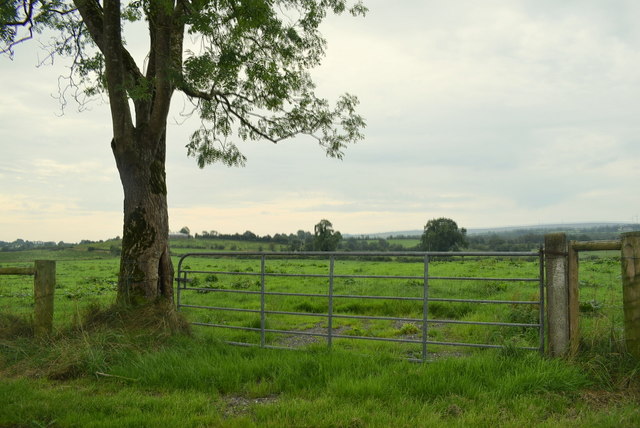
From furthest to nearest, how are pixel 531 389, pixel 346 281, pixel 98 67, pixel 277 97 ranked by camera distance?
1. pixel 346 281
2. pixel 98 67
3. pixel 277 97
4. pixel 531 389

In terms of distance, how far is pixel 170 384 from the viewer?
6.06 metres

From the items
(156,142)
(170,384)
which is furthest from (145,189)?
(170,384)

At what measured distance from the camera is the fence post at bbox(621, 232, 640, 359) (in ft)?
19.4

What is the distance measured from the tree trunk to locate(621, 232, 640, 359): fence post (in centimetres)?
724

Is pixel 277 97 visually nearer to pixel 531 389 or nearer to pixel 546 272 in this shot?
pixel 546 272

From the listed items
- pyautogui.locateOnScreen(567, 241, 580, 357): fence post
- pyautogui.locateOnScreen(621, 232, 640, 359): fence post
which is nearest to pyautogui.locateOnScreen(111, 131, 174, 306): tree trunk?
pyautogui.locateOnScreen(567, 241, 580, 357): fence post

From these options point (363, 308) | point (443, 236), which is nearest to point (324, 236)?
point (443, 236)

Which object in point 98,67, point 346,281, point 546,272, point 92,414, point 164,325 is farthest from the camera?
point 346,281

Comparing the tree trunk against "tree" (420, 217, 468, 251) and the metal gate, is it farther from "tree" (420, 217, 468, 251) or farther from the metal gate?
"tree" (420, 217, 468, 251)

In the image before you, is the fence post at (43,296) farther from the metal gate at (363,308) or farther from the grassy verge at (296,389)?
the metal gate at (363,308)

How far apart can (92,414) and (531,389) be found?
474 cm

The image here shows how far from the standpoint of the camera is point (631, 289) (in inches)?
236

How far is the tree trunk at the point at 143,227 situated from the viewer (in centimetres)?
888

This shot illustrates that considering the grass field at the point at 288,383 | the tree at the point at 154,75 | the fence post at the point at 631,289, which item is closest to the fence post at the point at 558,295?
the grass field at the point at 288,383
